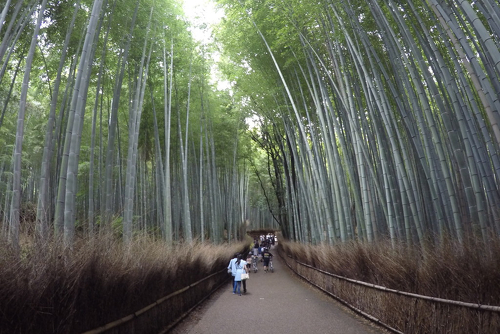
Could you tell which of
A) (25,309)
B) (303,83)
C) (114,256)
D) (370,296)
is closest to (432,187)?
(370,296)

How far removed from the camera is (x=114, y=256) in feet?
7.83

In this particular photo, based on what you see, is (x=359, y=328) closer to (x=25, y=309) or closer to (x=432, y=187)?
(x=432, y=187)

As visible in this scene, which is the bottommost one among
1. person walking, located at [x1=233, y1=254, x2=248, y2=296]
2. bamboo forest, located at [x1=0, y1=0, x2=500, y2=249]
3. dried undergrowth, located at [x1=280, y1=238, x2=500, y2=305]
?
person walking, located at [x1=233, y1=254, x2=248, y2=296]

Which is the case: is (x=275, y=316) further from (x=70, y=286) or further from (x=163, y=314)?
(x=70, y=286)

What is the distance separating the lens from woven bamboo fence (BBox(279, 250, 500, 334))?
191 centimetres

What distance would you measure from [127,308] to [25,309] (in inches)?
45.1

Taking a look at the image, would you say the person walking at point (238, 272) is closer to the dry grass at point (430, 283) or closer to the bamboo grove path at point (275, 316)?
the bamboo grove path at point (275, 316)

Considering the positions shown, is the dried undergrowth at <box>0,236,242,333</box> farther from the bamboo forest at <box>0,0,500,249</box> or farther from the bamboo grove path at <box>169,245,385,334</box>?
the bamboo grove path at <box>169,245,385,334</box>

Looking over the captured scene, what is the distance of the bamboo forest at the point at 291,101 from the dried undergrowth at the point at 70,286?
18 cm

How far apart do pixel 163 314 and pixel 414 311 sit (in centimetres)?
242

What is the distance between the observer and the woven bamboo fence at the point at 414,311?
75.1 inches

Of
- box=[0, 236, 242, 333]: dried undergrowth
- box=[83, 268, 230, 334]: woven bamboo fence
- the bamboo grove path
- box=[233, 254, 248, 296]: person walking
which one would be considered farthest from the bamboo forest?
box=[233, 254, 248, 296]: person walking

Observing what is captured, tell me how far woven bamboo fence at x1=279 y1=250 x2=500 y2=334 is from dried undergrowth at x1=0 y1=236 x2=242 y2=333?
230 cm

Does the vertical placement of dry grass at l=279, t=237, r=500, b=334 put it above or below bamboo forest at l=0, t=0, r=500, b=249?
below
